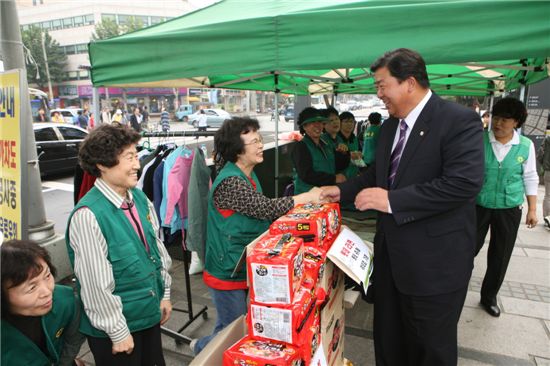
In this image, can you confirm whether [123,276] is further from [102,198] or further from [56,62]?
[56,62]

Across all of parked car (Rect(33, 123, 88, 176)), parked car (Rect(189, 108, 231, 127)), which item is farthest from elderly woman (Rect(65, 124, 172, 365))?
parked car (Rect(189, 108, 231, 127))

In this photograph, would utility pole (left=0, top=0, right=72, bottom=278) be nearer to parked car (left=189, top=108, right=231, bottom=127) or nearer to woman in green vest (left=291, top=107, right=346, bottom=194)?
woman in green vest (left=291, top=107, right=346, bottom=194)

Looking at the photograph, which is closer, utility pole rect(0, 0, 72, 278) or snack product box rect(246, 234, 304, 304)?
snack product box rect(246, 234, 304, 304)

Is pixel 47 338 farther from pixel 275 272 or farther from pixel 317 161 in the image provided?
pixel 317 161

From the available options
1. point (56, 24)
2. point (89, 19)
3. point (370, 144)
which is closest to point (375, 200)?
point (370, 144)

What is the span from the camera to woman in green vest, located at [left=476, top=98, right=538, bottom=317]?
3113mm

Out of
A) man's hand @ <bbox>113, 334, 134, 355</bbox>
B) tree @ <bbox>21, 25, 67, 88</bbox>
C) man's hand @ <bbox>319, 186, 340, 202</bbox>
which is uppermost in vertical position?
tree @ <bbox>21, 25, 67, 88</bbox>

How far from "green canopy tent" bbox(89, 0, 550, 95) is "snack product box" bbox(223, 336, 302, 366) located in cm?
146

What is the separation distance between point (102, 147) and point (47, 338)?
90 centimetres

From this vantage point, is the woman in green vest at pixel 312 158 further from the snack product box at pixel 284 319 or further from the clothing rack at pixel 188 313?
the snack product box at pixel 284 319

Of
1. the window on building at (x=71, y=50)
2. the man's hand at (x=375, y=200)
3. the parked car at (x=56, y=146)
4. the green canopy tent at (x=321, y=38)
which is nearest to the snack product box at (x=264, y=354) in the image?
the man's hand at (x=375, y=200)

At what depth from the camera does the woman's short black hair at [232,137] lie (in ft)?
7.23

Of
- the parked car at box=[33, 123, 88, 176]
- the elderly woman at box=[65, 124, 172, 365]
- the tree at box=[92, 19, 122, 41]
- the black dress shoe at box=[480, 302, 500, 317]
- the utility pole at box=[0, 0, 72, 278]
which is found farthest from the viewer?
the tree at box=[92, 19, 122, 41]

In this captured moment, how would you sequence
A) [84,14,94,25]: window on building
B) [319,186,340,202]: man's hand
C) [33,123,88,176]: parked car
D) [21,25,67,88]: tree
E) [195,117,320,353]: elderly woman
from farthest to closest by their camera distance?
[84,14,94,25]: window on building
[21,25,67,88]: tree
[33,123,88,176]: parked car
[319,186,340,202]: man's hand
[195,117,320,353]: elderly woman
